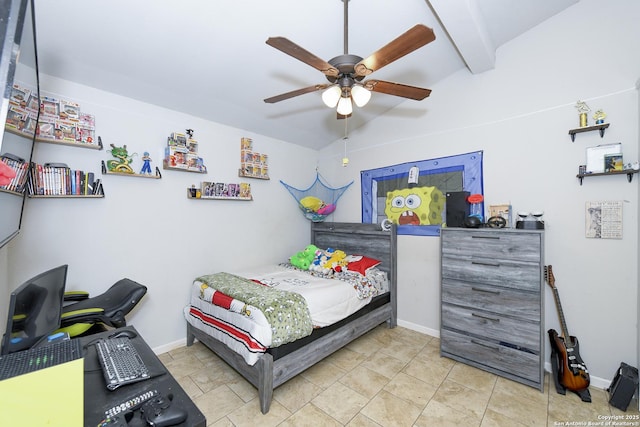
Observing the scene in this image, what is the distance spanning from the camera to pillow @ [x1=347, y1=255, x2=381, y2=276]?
3.23m

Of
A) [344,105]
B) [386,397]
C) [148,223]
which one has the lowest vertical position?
[386,397]

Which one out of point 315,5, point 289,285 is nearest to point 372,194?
point 289,285

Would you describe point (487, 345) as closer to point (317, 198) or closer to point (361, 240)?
point (361, 240)

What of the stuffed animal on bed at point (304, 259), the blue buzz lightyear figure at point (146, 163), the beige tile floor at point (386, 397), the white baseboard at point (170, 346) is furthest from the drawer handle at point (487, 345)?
the blue buzz lightyear figure at point (146, 163)

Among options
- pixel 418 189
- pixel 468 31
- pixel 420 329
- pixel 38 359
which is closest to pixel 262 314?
pixel 38 359

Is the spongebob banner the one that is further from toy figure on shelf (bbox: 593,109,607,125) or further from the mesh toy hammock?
toy figure on shelf (bbox: 593,109,607,125)

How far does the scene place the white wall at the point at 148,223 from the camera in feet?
6.98

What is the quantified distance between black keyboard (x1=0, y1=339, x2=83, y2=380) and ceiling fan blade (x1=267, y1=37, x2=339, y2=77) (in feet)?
5.03

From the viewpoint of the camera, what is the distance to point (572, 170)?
7.54 feet

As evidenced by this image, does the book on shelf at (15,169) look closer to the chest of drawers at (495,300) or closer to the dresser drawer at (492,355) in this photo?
Result: the chest of drawers at (495,300)

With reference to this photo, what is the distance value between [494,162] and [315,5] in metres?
2.24

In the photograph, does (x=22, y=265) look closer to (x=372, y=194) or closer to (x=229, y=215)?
(x=229, y=215)

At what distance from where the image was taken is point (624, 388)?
1.91m

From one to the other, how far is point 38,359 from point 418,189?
3.29 meters
